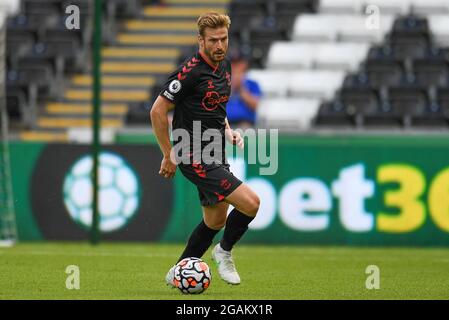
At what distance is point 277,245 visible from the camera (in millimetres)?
16422

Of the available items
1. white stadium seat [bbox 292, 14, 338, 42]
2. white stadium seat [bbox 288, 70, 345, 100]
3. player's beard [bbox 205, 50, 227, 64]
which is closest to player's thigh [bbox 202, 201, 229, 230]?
player's beard [bbox 205, 50, 227, 64]

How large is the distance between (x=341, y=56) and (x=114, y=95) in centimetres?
363

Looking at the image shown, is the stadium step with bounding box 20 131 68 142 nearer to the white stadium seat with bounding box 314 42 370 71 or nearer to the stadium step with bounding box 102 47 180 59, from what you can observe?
the stadium step with bounding box 102 47 180 59

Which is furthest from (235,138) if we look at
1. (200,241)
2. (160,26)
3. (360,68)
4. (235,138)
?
(160,26)

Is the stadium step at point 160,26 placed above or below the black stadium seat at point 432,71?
above

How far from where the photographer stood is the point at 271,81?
19.6 meters

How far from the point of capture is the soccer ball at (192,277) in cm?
1016

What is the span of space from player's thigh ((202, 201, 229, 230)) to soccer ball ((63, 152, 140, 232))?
6.09 metres

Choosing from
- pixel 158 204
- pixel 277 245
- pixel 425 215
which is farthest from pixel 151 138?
pixel 425 215

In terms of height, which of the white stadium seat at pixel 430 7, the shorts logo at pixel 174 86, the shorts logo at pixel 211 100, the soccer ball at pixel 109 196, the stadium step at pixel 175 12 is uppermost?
the white stadium seat at pixel 430 7

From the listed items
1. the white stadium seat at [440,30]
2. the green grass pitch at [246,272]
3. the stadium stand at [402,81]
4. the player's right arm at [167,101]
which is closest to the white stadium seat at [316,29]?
the stadium stand at [402,81]

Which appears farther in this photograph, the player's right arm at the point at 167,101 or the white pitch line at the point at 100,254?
the white pitch line at the point at 100,254

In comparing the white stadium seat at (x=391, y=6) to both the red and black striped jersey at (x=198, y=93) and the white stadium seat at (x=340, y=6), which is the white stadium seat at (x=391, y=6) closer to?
the white stadium seat at (x=340, y=6)

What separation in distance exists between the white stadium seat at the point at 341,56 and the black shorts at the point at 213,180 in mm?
9749
